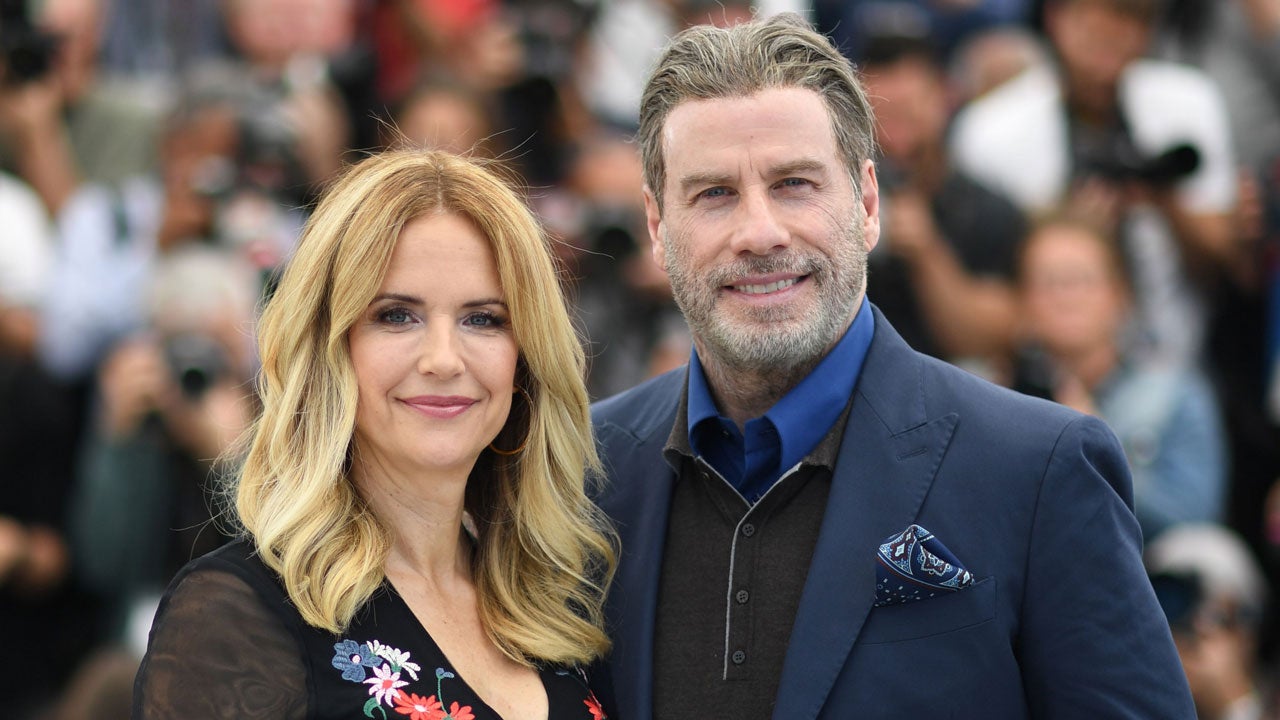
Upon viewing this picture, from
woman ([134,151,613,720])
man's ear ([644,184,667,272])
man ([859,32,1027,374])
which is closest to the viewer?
woman ([134,151,613,720])

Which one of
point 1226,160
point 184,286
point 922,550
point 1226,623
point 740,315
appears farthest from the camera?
point 1226,160

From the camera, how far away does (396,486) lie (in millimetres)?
3037

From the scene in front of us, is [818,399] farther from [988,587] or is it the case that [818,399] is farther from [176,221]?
[176,221]

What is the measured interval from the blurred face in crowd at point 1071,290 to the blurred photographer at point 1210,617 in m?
0.72

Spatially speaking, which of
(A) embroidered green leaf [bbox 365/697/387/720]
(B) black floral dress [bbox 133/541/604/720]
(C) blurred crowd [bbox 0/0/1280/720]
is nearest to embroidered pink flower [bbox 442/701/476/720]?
(B) black floral dress [bbox 133/541/604/720]

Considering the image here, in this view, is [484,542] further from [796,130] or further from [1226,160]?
[1226,160]

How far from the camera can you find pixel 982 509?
9.12 feet

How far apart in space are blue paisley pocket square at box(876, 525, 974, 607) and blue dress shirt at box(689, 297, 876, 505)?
280 mm

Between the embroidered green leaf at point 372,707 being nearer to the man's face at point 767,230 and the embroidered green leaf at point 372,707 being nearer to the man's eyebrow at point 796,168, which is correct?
the man's face at point 767,230

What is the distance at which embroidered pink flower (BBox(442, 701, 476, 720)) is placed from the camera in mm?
2807

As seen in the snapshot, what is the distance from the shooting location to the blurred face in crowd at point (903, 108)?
563 cm

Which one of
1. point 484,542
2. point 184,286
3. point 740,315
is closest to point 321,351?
point 484,542

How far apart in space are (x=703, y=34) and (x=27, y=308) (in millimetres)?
3364

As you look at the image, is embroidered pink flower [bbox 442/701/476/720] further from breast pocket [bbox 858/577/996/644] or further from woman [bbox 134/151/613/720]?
breast pocket [bbox 858/577/996/644]
